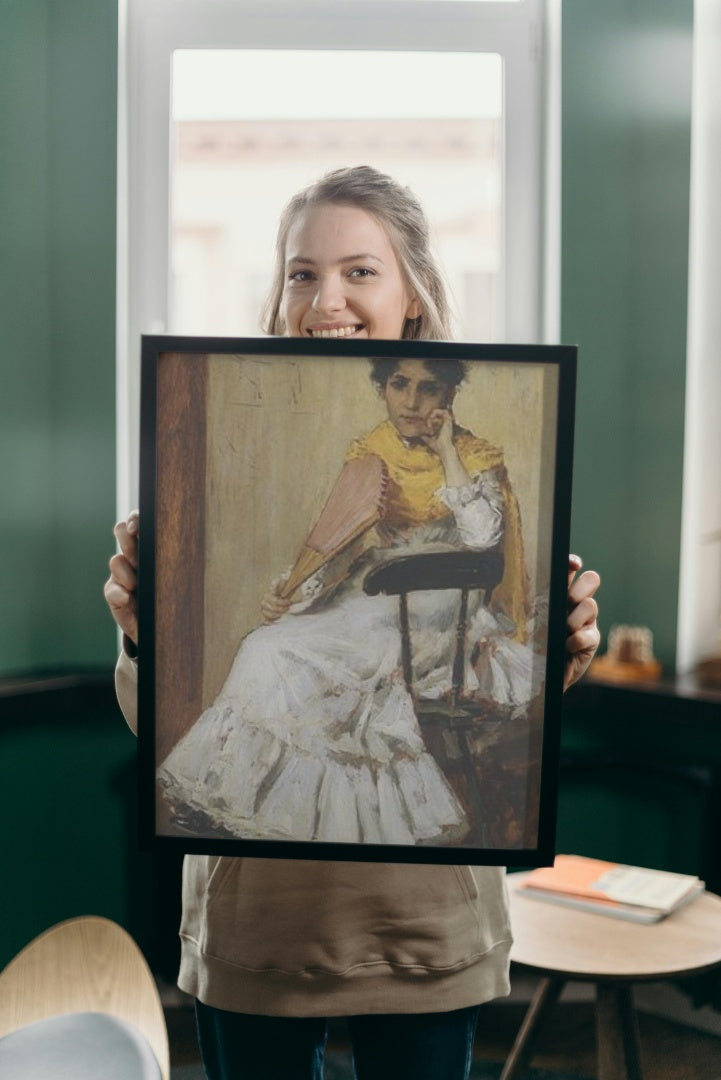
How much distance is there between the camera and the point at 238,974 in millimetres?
1115

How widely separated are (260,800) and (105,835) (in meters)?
1.80

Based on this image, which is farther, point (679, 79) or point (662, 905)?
point (679, 79)

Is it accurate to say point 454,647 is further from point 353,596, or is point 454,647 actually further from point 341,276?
point 341,276

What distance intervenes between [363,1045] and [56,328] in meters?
2.01

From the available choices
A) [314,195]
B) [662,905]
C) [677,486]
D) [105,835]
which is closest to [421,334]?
[314,195]

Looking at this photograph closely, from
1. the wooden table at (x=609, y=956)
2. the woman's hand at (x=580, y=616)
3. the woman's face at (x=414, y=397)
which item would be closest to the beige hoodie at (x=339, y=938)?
the woman's hand at (x=580, y=616)

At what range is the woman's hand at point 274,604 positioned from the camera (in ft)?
3.32

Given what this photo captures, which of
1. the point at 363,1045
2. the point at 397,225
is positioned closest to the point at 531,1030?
the point at 363,1045

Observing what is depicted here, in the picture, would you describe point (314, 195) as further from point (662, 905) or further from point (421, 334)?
point (662, 905)

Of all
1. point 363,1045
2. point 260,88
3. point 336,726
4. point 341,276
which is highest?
point 260,88

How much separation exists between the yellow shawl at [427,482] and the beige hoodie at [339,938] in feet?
1.06

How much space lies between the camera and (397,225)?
1218 millimetres

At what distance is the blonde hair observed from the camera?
121 cm

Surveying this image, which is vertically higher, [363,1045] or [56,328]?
[56,328]
